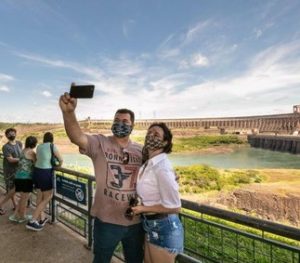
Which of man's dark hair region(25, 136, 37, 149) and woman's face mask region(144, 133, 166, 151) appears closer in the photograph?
woman's face mask region(144, 133, 166, 151)

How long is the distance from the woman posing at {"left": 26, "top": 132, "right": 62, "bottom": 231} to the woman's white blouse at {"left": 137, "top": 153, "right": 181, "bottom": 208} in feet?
10.9

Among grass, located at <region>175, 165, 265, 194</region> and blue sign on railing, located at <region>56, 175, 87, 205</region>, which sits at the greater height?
blue sign on railing, located at <region>56, 175, 87, 205</region>

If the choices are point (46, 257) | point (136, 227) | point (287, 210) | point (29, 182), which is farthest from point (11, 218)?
point (287, 210)

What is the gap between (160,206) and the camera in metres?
2.21

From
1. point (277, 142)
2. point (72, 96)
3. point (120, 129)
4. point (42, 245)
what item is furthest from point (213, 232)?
point (277, 142)

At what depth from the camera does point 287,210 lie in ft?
50.1

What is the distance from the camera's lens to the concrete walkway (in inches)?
172

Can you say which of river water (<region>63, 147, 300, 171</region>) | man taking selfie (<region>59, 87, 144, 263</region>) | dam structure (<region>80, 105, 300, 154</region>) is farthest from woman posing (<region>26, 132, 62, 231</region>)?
dam structure (<region>80, 105, 300, 154</region>)

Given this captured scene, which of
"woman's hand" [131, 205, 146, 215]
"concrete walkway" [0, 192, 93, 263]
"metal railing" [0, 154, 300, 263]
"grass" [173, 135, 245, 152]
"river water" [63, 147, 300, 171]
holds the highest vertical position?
"woman's hand" [131, 205, 146, 215]

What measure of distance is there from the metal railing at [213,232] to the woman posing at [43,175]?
0.88 feet

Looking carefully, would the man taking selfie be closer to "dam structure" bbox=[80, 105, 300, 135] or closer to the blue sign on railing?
the blue sign on railing

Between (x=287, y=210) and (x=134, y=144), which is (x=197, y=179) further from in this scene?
(x=134, y=144)

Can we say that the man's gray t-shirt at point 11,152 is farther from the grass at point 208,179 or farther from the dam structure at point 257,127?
the dam structure at point 257,127

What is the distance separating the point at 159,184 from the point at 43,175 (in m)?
3.56
